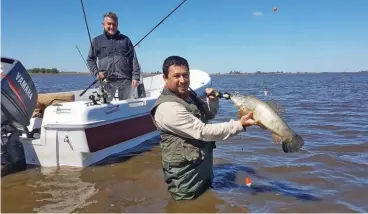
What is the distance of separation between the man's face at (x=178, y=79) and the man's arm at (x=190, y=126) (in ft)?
0.89

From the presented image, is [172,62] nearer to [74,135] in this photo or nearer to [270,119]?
[270,119]

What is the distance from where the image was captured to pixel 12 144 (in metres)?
5.32

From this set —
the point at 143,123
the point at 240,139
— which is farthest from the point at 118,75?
the point at 240,139

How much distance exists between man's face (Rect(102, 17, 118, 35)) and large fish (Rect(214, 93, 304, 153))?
3.95 meters

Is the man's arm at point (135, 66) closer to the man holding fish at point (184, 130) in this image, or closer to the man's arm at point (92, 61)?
the man's arm at point (92, 61)

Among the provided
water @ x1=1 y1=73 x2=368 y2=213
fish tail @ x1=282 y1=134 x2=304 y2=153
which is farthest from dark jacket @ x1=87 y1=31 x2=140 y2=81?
fish tail @ x1=282 y1=134 x2=304 y2=153

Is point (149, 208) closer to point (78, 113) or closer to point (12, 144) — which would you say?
point (78, 113)

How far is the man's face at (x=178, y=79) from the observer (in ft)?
12.3

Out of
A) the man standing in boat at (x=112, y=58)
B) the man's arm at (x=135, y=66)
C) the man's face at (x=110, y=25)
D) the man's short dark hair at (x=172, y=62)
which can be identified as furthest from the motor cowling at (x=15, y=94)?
the man's short dark hair at (x=172, y=62)

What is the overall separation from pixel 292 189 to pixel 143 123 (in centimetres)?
355

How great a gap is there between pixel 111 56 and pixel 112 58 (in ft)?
0.14

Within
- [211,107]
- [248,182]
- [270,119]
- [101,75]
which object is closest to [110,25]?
[101,75]

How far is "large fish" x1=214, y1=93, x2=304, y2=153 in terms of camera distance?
3439mm

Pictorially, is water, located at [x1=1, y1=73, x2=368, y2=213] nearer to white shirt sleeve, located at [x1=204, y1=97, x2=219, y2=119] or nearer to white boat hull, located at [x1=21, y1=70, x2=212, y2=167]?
white boat hull, located at [x1=21, y1=70, x2=212, y2=167]
